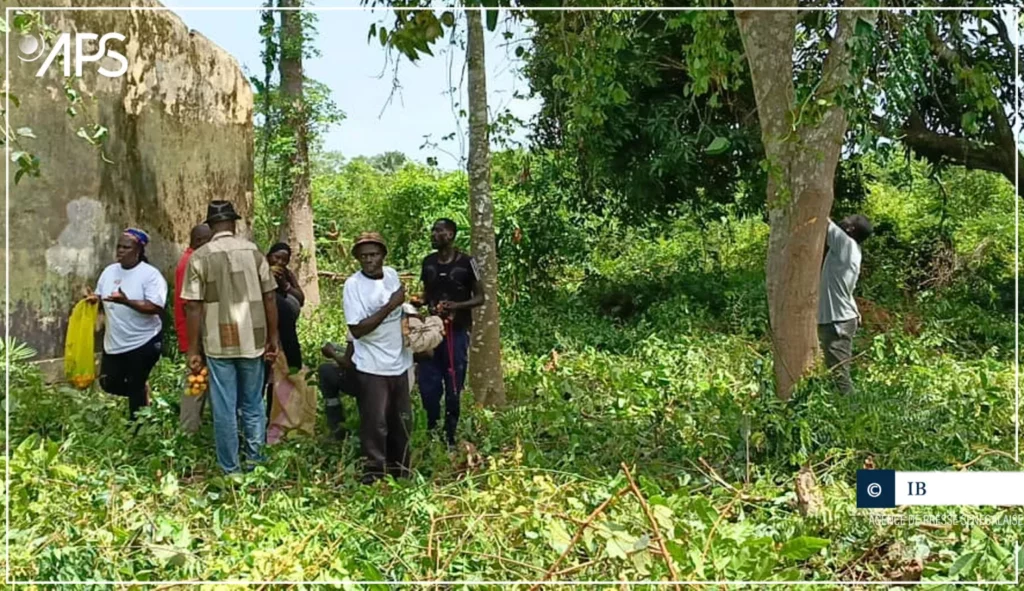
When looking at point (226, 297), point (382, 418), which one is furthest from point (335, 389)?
point (226, 297)

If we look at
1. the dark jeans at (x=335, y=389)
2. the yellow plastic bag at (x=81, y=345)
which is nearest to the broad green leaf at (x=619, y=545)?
the dark jeans at (x=335, y=389)

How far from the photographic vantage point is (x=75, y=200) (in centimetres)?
720

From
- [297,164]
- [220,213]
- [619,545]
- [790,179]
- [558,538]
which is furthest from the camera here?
[297,164]

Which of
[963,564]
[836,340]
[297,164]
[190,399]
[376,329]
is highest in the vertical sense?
[297,164]

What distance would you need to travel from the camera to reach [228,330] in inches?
200

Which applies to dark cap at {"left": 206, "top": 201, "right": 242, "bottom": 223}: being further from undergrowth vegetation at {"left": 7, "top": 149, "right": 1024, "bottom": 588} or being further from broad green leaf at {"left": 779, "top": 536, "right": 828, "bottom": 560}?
broad green leaf at {"left": 779, "top": 536, "right": 828, "bottom": 560}

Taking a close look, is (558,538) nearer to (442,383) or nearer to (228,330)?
(228,330)

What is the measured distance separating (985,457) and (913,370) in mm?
2478

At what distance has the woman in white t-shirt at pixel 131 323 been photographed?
6.08 m

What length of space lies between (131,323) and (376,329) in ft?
6.03

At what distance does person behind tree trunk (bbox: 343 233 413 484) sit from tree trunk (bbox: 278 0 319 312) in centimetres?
672

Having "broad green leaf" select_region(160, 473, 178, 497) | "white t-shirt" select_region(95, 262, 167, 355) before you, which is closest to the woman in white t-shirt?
"white t-shirt" select_region(95, 262, 167, 355)

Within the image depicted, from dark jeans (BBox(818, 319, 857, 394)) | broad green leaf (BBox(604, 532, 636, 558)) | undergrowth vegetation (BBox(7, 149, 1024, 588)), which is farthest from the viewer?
dark jeans (BBox(818, 319, 857, 394))

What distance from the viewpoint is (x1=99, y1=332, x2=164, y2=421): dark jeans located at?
6.10 meters
